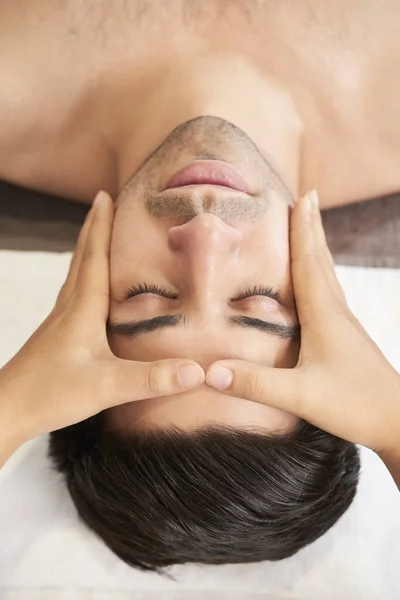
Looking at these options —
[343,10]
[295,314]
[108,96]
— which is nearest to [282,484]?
[295,314]

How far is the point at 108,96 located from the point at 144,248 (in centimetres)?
50

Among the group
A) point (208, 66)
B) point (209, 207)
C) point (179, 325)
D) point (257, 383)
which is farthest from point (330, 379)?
point (208, 66)

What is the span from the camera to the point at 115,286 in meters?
0.92

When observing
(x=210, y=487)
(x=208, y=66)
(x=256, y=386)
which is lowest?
(x=210, y=487)

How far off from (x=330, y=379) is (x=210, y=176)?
0.42 meters

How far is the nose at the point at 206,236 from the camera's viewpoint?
2.76 ft

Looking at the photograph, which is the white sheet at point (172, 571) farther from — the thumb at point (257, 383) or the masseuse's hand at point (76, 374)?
the thumb at point (257, 383)

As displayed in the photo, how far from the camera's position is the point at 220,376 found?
746mm

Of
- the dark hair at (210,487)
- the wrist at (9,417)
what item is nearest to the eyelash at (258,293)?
the dark hair at (210,487)

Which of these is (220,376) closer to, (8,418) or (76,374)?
(76,374)

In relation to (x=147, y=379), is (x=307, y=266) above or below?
above

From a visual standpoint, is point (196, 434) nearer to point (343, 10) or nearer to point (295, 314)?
point (295, 314)

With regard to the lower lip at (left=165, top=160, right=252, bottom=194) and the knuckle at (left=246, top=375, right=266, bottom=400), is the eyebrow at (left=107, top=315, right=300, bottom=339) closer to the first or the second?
the knuckle at (left=246, top=375, right=266, bottom=400)

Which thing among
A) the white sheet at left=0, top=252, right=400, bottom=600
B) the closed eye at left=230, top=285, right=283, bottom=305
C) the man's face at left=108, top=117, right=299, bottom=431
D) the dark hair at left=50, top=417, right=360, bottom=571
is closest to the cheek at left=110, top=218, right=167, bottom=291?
the man's face at left=108, top=117, right=299, bottom=431
